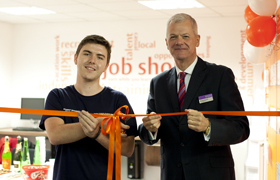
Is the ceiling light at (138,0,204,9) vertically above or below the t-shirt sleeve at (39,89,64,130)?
above

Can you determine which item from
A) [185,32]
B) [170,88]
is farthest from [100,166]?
[185,32]

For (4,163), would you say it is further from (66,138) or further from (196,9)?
(196,9)

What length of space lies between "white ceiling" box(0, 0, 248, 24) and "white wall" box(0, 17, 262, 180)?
0.26 meters

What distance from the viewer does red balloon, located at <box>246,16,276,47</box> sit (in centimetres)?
254

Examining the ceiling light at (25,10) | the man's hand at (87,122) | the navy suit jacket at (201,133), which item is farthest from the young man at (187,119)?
the ceiling light at (25,10)

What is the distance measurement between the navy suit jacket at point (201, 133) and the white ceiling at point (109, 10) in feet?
12.6

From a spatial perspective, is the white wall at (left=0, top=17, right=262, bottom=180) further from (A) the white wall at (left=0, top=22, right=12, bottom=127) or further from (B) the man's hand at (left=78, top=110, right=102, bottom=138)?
(B) the man's hand at (left=78, top=110, right=102, bottom=138)

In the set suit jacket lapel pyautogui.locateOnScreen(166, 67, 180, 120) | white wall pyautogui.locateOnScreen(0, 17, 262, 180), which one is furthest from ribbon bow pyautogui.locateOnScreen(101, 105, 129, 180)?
white wall pyautogui.locateOnScreen(0, 17, 262, 180)

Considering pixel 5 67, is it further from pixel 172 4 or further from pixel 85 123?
pixel 85 123

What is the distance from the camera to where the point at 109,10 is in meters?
6.70

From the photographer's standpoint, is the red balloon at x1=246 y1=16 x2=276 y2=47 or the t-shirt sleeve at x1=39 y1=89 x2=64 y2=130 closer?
the t-shirt sleeve at x1=39 y1=89 x2=64 y2=130

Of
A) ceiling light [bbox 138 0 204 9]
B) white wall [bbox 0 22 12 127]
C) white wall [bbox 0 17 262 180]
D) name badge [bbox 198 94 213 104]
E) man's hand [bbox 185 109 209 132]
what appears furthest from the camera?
white wall [bbox 0 22 12 127]

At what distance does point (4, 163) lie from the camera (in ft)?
11.8

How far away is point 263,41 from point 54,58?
6255mm
